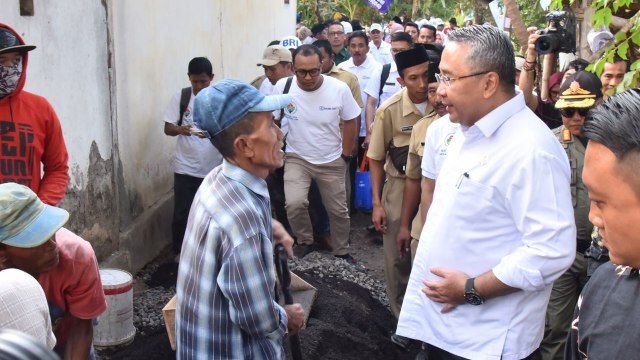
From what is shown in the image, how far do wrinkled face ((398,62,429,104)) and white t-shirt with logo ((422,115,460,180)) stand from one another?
126cm

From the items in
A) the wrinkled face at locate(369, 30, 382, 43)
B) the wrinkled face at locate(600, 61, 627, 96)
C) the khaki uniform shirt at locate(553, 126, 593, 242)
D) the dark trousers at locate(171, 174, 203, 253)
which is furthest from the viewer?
the wrinkled face at locate(369, 30, 382, 43)

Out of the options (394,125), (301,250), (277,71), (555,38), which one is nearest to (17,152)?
(394,125)

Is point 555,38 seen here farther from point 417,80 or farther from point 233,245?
point 233,245

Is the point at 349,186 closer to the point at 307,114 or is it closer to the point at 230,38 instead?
the point at 307,114

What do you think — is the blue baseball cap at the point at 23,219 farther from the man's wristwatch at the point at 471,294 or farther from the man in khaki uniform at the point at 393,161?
the man in khaki uniform at the point at 393,161

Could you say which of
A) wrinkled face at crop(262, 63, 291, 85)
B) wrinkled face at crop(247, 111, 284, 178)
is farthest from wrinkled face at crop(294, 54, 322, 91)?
wrinkled face at crop(247, 111, 284, 178)

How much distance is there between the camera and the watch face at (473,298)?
8.93 feet

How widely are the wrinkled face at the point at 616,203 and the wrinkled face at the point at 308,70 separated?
16.3 ft

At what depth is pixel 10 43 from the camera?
12.3 ft

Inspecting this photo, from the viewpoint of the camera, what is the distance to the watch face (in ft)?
8.93

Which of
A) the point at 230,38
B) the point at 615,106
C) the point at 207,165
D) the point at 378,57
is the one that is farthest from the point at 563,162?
the point at 378,57

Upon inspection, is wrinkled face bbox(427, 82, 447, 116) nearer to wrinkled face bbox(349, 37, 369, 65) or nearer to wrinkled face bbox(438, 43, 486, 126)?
wrinkled face bbox(438, 43, 486, 126)

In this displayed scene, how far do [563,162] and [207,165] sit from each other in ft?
14.8

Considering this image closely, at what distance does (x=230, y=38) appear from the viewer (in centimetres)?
1045
